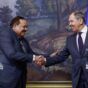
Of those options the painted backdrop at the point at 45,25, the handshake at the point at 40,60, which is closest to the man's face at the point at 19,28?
the handshake at the point at 40,60

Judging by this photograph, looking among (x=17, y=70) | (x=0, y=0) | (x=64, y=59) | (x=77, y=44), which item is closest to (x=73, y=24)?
(x=77, y=44)

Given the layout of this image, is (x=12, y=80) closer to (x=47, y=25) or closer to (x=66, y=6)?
(x=47, y=25)

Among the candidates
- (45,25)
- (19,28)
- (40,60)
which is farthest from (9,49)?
(45,25)

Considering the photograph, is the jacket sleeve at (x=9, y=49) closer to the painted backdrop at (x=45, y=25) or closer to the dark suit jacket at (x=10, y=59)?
the dark suit jacket at (x=10, y=59)

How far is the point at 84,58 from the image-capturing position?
A: 2873 mm

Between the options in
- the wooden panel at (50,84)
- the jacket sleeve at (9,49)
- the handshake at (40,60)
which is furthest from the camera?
the wooden panel at (50,84)

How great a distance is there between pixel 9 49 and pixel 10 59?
11 centimetres

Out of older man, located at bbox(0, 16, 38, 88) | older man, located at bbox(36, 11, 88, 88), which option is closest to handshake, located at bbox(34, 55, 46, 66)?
older man, located at bbox(0, 16, 38, 88)

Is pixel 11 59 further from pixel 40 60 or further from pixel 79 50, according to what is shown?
pixel 79 50

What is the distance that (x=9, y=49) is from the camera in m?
2.85

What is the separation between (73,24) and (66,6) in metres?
0.59

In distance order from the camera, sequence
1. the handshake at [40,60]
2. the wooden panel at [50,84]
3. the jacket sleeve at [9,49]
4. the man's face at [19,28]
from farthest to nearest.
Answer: the wooden panel at [50,84] < the handshake at [40,60] < the man's face at [19,28] < the jacket sleeve at [9,49]

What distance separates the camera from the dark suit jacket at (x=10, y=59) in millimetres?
2855

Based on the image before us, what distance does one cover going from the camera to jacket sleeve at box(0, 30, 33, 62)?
2842 mm
